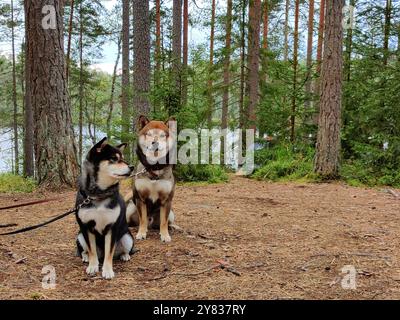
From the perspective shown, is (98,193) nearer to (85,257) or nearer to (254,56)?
(85,257)

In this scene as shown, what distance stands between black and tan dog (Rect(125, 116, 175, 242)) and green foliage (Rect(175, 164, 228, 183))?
543 cm

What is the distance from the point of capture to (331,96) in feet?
34.7

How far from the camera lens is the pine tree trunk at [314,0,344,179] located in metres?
10.5

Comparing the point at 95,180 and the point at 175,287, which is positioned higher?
the point at 95,180

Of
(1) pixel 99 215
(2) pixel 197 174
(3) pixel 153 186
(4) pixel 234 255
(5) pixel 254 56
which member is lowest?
(4) pixel 234 255

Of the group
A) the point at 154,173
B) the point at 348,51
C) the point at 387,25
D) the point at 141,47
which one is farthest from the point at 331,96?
the point at 154,173

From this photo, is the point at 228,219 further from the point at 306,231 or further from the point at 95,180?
the point at 95,180

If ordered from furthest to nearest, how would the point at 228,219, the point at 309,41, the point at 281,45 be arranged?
the point at 281,45 < the point at 309,41 < the point at 228,219

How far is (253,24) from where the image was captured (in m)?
15.0

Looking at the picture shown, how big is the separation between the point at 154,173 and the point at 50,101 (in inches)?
162

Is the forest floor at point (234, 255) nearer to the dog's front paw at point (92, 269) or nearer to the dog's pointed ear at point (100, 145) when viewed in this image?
the dog's front paw at point (92, 269)

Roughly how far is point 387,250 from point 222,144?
983cm
